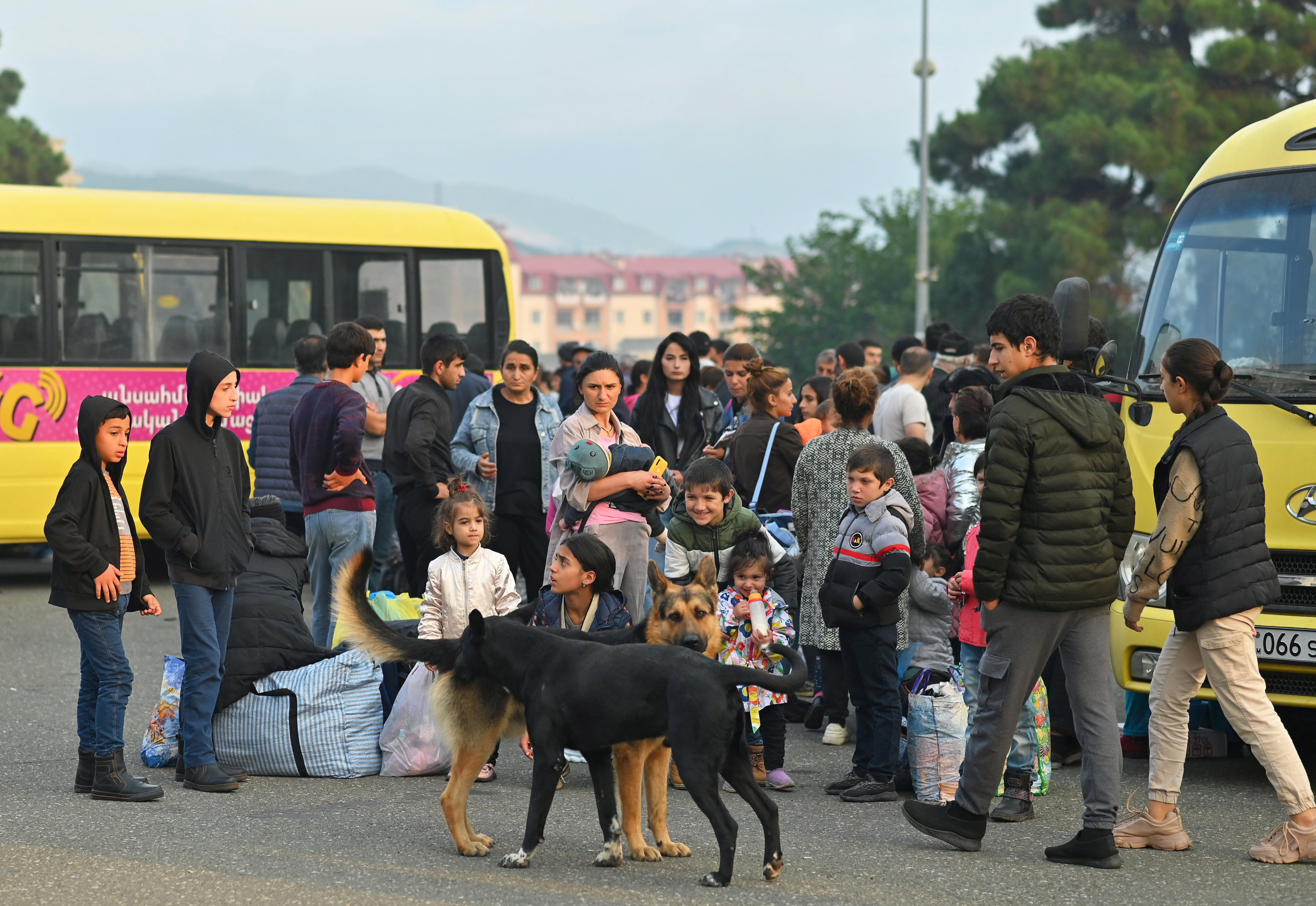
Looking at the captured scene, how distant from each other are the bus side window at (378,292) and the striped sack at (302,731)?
26.4ft

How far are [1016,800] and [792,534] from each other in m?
2.40

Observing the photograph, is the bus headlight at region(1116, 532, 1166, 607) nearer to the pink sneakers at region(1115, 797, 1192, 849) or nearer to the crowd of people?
the crowd of people

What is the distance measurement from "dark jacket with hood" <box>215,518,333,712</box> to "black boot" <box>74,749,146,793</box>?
0.61 m

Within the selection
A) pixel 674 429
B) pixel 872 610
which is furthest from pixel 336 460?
pixel 872 610

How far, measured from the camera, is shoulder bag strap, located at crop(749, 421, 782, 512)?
8.51 metres

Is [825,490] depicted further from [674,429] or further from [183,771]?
[183,771]

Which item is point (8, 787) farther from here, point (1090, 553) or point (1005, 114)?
point (1005, 114)

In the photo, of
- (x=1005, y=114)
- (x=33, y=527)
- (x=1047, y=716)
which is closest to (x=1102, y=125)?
(x=1005, y=114)

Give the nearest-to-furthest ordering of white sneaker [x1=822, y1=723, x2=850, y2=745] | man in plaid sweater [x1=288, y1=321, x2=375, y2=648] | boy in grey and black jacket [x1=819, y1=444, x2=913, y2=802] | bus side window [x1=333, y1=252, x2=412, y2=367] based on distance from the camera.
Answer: boy in grey and black jacket [x1=819, y1=444, x2=913, y2=802] → white sneaker [x1=822, y1=723, x2=850, y2=745] → man in plaid sweater [x1=288, y1=321, x2=375, y2=648] → bus side window [x1=333, y1=252, x2=412, y2=367]

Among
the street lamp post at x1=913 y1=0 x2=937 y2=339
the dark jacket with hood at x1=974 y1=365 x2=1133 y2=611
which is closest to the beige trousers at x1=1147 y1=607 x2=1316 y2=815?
the dark jacket with hood at x1=974 y1=365 x2=1133 y2=611

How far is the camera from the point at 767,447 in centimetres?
853

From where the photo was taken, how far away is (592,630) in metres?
6.57

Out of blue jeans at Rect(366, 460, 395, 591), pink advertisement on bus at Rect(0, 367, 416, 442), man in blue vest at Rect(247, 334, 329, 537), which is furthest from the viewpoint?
pink advertisement on bus at Rect(0, 367, 416, 442)

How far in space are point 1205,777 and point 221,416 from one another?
5.03 m
